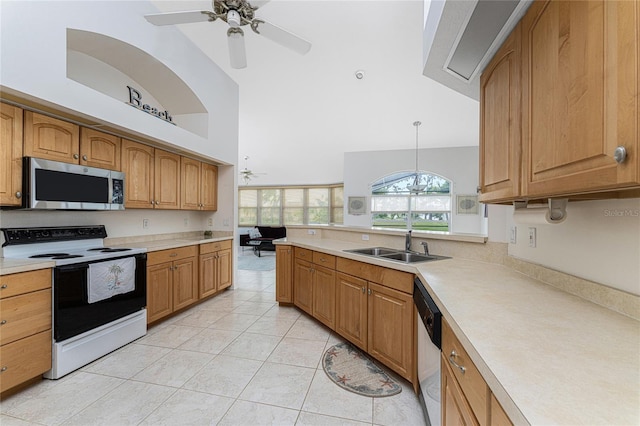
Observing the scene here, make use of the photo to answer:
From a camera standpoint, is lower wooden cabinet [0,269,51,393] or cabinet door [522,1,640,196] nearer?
cabinet door [522,1,640,196]

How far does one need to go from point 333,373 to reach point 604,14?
2292 mm

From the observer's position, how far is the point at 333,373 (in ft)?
6.68

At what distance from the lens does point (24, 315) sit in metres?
1.78

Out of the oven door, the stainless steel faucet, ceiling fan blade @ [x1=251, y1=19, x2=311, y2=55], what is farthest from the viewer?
the stainless steel faucet

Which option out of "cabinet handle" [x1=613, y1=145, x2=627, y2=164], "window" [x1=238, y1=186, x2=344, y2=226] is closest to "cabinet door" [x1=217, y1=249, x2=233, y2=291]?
"cabinet handle" [x1=613, y1=145, x2=627, y2=164]

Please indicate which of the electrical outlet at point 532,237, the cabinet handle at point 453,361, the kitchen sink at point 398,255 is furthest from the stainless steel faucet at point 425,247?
the cabinet handle at point 453,361

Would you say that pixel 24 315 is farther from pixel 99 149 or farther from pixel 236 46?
pixel 236 46

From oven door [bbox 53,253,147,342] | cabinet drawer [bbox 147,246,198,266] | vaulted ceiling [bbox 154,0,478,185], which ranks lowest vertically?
oven door [bbox 53,253,147,342]

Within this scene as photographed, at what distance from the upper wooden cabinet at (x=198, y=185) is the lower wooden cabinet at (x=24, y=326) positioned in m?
1.81

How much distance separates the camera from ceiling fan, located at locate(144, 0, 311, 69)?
2012 mm

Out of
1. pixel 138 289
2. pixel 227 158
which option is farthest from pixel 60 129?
pixel 227 158

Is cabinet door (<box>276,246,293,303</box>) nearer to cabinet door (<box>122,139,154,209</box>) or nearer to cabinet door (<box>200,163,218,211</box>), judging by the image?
cabinet door (<box>200,163,218,211</box>)

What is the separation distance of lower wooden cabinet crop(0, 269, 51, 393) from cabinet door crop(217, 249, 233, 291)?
6.69 feet

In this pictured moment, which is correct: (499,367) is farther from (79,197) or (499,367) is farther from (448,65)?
(79,197)
